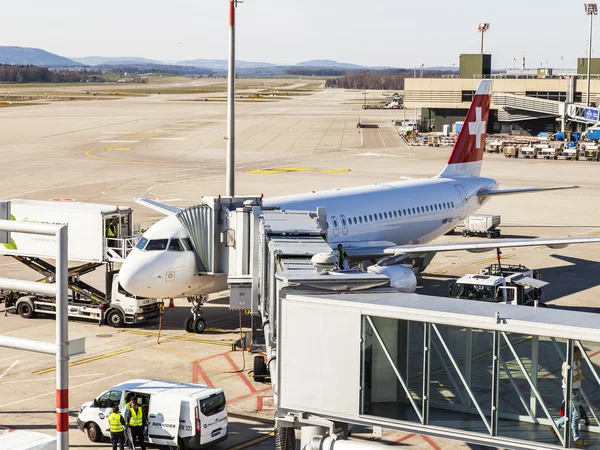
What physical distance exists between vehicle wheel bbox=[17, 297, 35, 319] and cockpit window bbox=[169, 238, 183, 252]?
826 cm

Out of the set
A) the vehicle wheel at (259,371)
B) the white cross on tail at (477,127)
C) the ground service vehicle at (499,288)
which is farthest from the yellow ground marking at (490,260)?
the vehicle wheel at (259,371)

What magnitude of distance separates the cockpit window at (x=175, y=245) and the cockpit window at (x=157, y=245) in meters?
0.21

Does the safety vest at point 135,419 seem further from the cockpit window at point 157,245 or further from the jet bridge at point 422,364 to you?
the cockpit window at point 157,245

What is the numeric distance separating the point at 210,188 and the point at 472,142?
103ft

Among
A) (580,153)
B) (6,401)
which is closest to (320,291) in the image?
(6,401)

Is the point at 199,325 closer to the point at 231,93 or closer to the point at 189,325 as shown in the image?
the point at 189,325

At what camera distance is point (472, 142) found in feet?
179

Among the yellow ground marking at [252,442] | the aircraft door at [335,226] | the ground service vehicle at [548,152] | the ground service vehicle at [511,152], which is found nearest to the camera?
the yellow ground marking at [252,442]


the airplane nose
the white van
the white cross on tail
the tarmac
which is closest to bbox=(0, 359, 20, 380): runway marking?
the tarmac

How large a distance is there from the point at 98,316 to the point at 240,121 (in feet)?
428

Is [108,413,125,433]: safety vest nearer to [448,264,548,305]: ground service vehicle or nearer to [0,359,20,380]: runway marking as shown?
[0,359,20,380]: runway marking

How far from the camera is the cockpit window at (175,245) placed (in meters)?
35.4

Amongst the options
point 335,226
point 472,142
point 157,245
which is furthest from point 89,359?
point 472,142

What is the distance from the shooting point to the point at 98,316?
1533 inches
